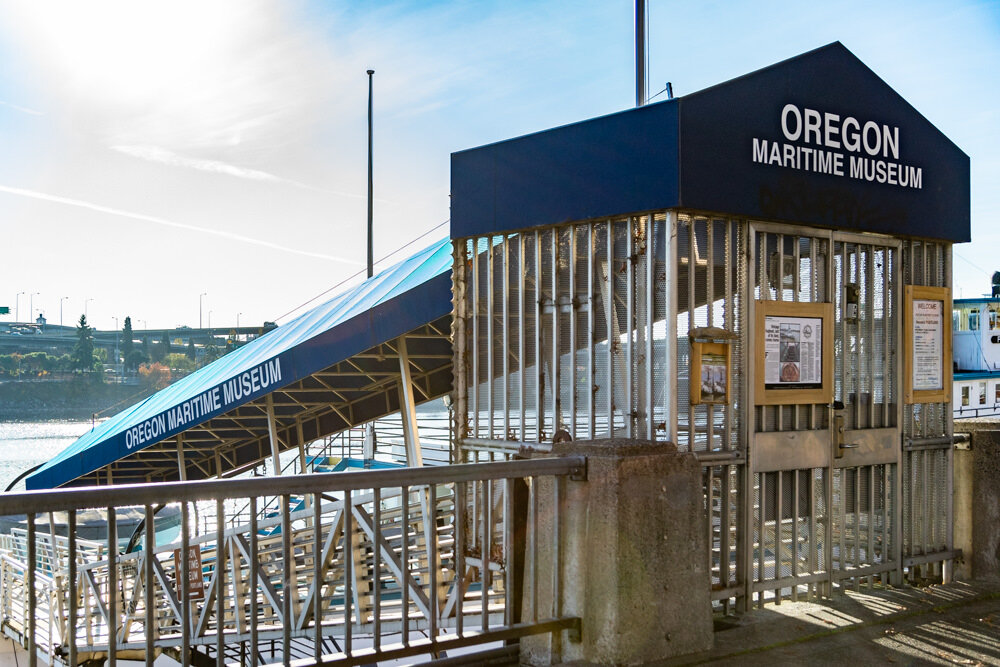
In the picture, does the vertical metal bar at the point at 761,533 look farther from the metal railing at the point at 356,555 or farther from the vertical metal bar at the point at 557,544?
the vertical metal bar at the point at 557,544

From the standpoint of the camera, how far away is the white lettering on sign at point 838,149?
751 centimetres

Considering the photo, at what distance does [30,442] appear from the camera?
10031 cm

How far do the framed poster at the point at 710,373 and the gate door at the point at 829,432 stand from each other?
0.96 ft

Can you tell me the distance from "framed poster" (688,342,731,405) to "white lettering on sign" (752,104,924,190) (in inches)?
62.0

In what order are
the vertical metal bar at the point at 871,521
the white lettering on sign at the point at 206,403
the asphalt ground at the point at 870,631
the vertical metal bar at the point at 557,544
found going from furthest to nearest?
the white lettering on sign at the point at 206,403 → the vertical metal bar at the point at 871,521 → the asphalt ground at the point at 870,631 → the vertical metal bar at the point at 557,544

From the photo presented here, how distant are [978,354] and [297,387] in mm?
35414

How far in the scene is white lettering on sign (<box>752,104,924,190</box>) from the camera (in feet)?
24.6

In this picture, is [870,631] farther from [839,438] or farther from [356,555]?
[356,555]

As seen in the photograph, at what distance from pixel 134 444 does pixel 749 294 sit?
11.8m

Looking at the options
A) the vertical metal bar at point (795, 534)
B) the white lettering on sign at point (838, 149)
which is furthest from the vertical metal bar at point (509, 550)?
the white lettering on sign at point (838, 149)

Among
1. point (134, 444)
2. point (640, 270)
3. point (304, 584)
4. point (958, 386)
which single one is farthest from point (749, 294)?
point (958, 386)

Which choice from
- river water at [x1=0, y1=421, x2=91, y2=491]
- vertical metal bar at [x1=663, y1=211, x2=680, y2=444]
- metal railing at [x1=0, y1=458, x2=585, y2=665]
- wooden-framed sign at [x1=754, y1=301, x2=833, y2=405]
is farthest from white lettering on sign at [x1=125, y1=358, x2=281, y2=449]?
river water at [x1=0, y1=421, x2=91, y2=491]

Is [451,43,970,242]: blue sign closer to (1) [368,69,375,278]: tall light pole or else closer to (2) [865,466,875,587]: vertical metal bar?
(2) [865,466,875,587]: vertical metal bar

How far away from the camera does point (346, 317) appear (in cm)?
1163
